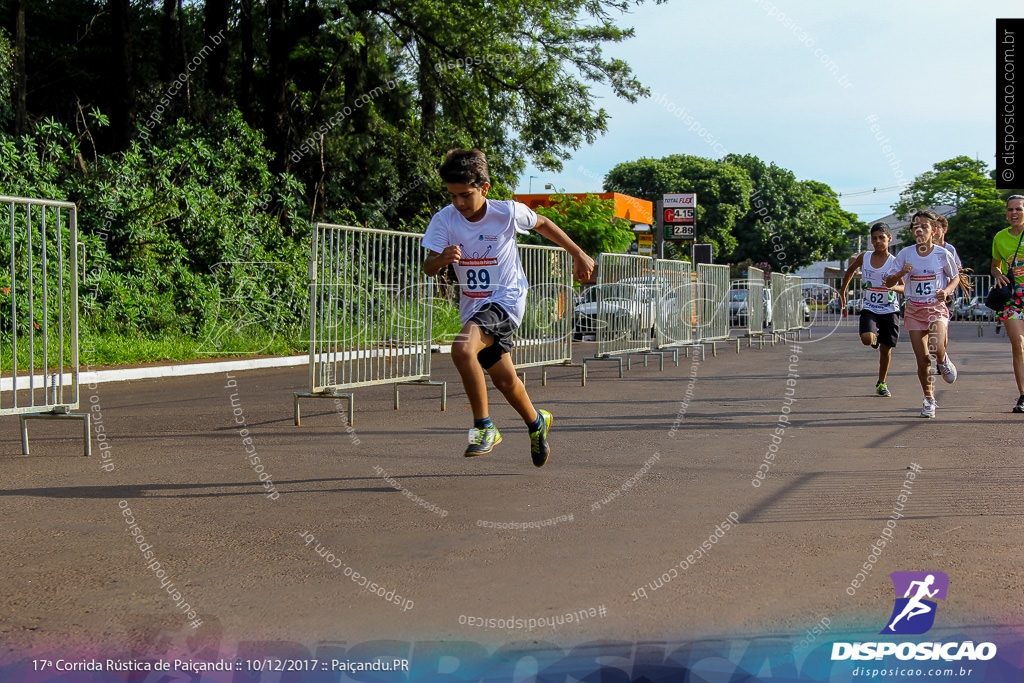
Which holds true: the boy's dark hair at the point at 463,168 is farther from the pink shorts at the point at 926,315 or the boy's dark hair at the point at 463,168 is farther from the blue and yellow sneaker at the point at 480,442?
the pink shorts at the point at 926,315

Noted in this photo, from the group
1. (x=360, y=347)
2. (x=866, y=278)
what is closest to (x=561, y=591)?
(x=360, y=347)

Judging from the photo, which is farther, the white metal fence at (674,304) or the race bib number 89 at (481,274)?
the white metal fence at (674,304)

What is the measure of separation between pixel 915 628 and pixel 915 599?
0.32m

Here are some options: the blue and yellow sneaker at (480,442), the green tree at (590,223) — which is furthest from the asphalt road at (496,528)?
the green tree at (590,223)

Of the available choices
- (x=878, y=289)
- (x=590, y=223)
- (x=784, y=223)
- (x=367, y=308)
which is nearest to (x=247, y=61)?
(x=590, y=223)

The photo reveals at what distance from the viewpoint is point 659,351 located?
17.3 meters

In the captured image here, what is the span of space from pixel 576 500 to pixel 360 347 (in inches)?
201

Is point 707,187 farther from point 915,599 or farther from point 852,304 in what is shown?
point 915,599

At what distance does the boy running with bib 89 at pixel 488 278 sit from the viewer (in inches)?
245

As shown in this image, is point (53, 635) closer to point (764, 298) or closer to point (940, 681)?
point (940, 681)

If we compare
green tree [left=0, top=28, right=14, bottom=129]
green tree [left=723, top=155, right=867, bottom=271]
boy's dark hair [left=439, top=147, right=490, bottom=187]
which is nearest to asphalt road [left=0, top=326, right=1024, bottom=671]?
boy's dark hair [left=439, top=147, right=490, bottom=187]

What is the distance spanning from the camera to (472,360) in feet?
19.8

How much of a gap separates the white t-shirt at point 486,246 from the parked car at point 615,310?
25.6 ft

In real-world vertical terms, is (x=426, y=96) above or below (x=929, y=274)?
above
